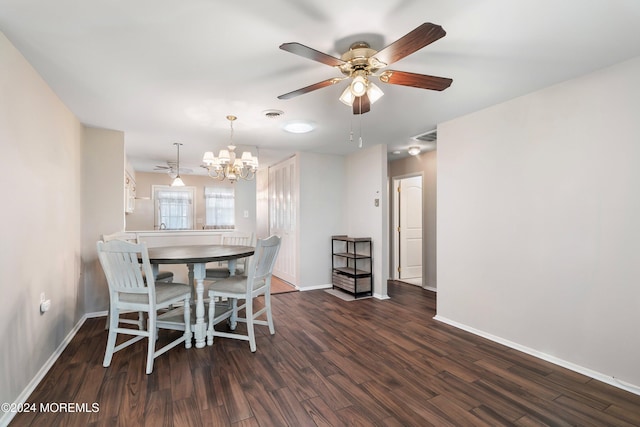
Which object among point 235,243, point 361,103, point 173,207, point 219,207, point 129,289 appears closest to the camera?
point 361,103

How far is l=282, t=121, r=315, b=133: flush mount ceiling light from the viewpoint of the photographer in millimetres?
3367

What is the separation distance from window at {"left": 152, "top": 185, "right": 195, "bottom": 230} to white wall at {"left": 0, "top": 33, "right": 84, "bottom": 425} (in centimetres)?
464

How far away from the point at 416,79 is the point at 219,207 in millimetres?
6973

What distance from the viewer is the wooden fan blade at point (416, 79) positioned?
1.78 m

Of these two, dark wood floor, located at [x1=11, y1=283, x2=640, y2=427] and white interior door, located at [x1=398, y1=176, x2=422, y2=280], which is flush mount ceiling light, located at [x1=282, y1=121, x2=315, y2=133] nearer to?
dark wood floor, located at [x1=11, y1=283, x2=640, y2=427]

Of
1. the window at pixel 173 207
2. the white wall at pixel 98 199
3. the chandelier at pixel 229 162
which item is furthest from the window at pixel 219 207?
the chandelier at pixel 229 162

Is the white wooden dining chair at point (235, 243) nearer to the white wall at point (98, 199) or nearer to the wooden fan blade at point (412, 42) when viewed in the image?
the white wall at point (98, 199)

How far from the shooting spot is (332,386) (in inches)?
82.3

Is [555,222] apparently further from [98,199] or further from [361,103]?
[98,199]

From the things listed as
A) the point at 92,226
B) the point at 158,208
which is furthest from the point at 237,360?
the point at 158,208

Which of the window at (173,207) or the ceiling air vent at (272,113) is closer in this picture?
the ceiling air vent at (272,113)

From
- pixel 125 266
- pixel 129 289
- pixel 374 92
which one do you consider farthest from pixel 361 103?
pixel 129 289

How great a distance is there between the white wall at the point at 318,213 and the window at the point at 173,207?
4.13 metres

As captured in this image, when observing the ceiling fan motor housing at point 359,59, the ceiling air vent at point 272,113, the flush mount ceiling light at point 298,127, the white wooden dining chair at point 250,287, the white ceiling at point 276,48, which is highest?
the white ceiling at point 276,48
